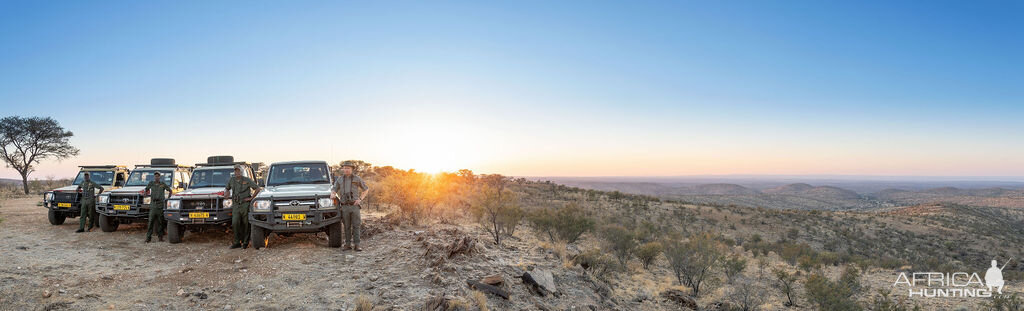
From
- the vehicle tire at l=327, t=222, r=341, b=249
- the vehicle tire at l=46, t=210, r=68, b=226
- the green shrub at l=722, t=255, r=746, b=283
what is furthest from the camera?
the vehicle tire at l=46, t=210, r=68, b=226

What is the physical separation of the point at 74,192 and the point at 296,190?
906cm

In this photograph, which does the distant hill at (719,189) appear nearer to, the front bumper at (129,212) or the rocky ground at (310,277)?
the rocky ground at (310,277)

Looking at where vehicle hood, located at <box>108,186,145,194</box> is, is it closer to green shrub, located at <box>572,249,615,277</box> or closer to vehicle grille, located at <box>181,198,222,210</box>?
vehicle grille, located at <box>181,198,222,210</box>

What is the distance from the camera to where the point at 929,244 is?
77.6 feet

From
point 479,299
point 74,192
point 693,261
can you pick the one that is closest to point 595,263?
point 693,261

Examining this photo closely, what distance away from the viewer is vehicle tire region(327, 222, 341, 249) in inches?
394

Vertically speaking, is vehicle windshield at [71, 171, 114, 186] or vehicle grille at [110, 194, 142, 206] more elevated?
vehicle windshield at [71, 171, 114, 186]

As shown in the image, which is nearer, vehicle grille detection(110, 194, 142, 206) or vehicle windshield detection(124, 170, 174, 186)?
vehicle grille detection(110, 194, 142, 206)

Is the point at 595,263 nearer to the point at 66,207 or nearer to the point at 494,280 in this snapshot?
the point at 494,280

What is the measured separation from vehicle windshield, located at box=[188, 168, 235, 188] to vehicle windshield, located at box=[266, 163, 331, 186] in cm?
184

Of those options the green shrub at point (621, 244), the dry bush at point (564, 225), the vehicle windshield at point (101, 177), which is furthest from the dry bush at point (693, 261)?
the vehicle windshield at point (101, 177)

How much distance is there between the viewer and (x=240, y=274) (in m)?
7.86

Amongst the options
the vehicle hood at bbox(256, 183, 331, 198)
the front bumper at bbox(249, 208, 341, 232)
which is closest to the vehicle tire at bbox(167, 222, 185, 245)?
the vehicle hood at bbox(256, 183, 331, 198)

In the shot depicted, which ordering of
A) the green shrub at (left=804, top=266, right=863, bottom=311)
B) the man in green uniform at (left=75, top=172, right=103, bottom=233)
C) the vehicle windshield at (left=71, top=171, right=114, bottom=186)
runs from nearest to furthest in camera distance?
the green shrub at (left=804, top=266, right=863, bottom=311)
the man in green uniform at (left=75, top=172, right=103, bottom=233)
the vehicle windshield at (left=71, top=171, right=114, bottom=186)
